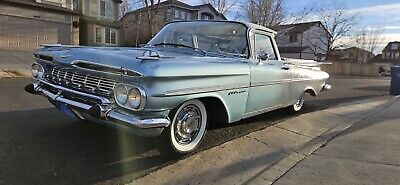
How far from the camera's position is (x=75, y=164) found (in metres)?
3.30

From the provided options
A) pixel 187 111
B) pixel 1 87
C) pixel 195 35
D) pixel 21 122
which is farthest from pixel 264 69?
pixel 1 87

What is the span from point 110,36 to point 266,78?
28.2 m

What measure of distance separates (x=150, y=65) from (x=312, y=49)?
5123 centimetres

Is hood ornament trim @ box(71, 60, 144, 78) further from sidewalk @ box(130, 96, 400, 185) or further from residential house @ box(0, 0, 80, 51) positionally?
residential house @ box(0, 0, 80, 51)

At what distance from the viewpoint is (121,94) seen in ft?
9.86

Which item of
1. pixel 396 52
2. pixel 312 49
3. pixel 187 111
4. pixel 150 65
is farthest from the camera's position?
pixel 396 52

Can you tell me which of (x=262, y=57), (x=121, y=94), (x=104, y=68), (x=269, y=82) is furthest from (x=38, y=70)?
(x=269, y=82)

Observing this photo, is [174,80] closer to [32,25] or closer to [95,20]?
[32,25]

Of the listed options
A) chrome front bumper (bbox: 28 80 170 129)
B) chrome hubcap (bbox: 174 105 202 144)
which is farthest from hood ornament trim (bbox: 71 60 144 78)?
chrome hubcap (bbox: 174 105 202 144)

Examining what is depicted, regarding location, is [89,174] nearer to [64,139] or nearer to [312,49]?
[64,139]

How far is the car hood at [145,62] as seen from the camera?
9.68 ft

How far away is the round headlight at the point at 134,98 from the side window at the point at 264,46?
2370 mm

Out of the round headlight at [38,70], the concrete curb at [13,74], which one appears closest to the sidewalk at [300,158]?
the round headlight at [38,70]

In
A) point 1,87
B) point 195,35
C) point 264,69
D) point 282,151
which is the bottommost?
point 282,151
